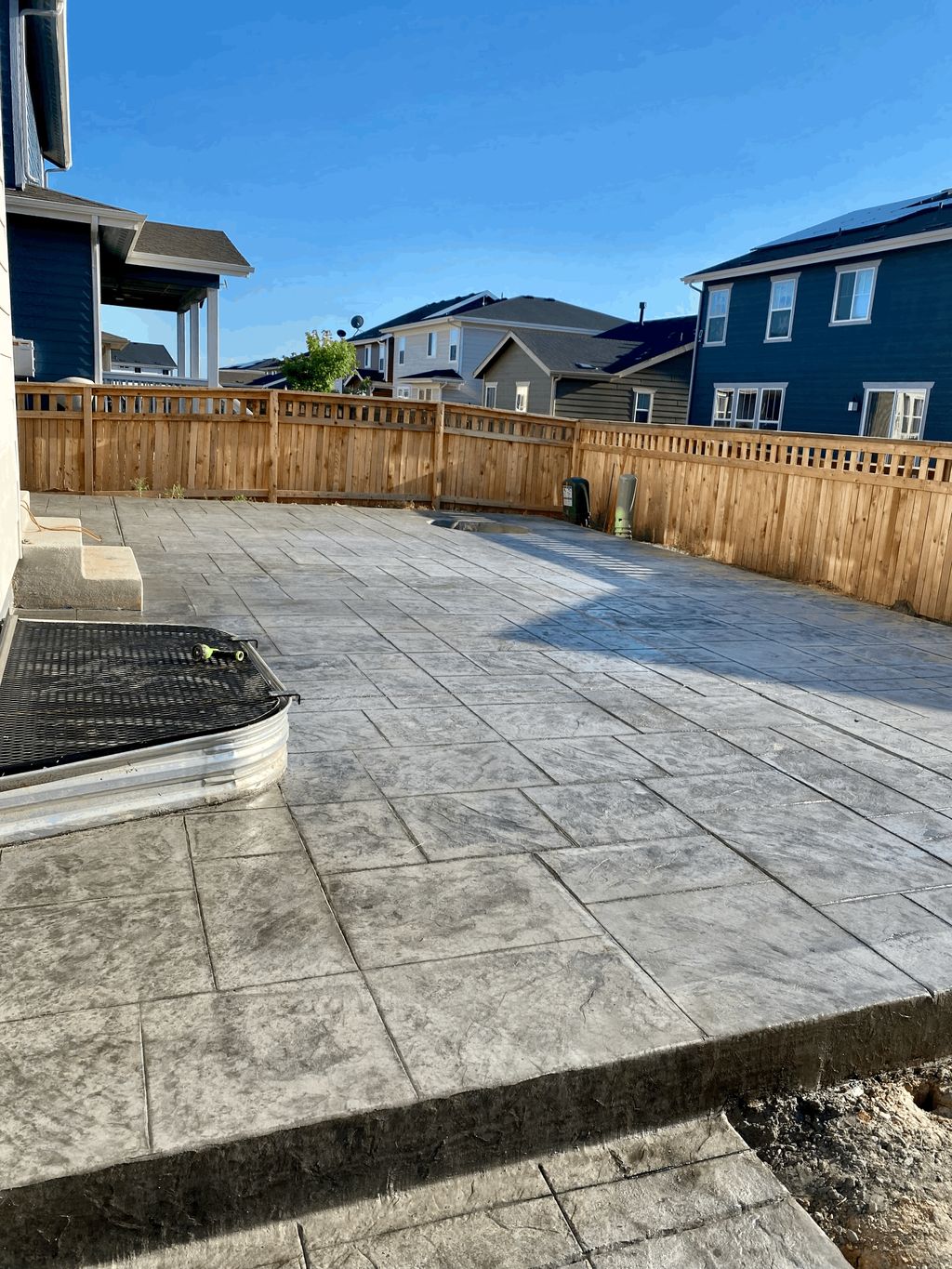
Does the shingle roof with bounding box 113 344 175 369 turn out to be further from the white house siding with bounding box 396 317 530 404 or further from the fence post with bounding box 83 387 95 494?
the fence post with bounding box 83 387 95 494

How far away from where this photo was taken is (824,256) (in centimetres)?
2023

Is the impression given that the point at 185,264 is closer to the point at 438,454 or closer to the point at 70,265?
the point at 70,265

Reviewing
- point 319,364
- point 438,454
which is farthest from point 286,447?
point 319,364

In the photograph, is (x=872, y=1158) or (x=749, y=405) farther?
(x=749, y=405)

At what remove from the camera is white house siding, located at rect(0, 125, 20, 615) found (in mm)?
4785

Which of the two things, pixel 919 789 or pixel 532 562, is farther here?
pixel 532 562

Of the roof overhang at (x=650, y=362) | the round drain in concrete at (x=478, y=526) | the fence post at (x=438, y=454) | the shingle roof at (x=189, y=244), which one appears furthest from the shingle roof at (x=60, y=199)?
the roof overhang at (x=650, y=362)

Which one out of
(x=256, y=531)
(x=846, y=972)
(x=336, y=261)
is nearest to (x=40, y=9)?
(x=256, y=531)

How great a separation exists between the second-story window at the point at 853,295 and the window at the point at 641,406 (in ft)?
25.7

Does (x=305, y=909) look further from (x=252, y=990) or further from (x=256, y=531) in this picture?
(x=256, y=531)

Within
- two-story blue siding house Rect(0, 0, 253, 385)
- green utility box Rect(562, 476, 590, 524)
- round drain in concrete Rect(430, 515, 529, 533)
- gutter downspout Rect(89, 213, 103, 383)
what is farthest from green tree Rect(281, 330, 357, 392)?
round drain in concrete Rect(430, 515, 529, 533)

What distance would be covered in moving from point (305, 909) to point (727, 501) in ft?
28.1

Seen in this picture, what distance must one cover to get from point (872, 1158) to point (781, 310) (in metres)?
22.2

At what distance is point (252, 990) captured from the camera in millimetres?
2262
